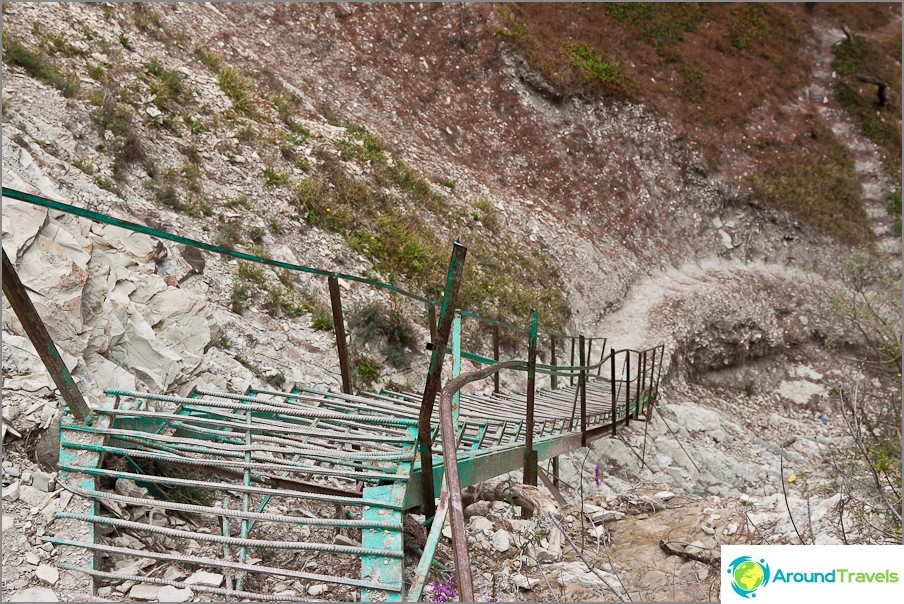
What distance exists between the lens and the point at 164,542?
2.60 m

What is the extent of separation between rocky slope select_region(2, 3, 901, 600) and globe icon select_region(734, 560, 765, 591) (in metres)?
1.09

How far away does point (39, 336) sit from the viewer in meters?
2.42

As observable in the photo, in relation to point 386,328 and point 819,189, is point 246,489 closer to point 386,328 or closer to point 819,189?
point 386,328

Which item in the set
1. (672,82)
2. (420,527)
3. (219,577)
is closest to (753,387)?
(672,82)

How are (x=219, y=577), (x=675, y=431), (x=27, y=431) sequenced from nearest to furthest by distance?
(x=219, y=577)
(x=27, y=431)
(x=675, y=431)

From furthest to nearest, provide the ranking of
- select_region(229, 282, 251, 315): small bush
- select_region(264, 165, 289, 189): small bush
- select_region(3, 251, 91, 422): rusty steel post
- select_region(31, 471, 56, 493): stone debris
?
1. select_region(264, 165, 289, 189): small bush
2. select_region(229, 282, 251, 315): small bush
3. select_region(31, 471, 56, 493): stone debris
4. select_region(3, 251, 91, 422): rusty steel post

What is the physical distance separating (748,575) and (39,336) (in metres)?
2.68

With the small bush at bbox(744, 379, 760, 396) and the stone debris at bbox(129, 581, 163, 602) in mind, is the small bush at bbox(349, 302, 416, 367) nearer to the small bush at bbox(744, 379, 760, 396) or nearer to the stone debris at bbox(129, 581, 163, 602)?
the stone debris at bbox(129, 581, 163, 602)

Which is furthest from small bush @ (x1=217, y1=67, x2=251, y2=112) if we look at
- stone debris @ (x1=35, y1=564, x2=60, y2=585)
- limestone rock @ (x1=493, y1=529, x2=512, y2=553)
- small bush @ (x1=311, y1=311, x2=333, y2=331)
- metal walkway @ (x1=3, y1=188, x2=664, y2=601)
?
stone debris @ (x1=35, y1=564, x2=60, y2=585)

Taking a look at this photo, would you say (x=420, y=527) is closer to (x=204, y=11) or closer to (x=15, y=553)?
(x=15, y=553)

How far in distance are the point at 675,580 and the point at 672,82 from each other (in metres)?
20.9

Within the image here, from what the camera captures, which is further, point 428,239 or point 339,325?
point 428,239

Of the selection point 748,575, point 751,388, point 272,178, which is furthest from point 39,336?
point 751,388

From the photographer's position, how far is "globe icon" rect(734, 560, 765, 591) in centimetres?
193
